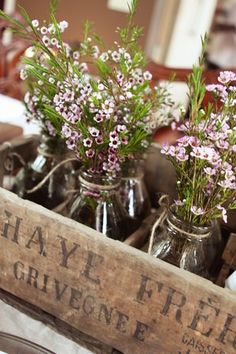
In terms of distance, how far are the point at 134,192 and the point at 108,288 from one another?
0.88 ft

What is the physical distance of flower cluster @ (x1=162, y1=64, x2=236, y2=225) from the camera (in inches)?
22.0

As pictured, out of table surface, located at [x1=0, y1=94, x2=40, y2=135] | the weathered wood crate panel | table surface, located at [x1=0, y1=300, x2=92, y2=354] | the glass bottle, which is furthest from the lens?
table surface, located at [x1=0, y1=94, x2=40, y2=135]

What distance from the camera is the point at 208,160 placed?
547 mm

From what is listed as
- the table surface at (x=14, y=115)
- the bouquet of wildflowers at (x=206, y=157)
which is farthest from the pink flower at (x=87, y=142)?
the table surface at (x=14, y=115)

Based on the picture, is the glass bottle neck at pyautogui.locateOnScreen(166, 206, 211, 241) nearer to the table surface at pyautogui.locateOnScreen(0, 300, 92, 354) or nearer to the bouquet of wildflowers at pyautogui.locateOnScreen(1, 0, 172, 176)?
the bouquet of wildflowers at pyautogui.locateOnScreen(1, 0, 172, 176)

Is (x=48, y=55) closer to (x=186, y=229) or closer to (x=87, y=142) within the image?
(x=87, y=142)

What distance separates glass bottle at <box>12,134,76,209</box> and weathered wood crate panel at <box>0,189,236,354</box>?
174 mm

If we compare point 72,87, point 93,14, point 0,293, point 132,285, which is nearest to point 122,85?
point 72,87

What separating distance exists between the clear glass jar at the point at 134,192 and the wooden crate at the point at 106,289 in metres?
0.23

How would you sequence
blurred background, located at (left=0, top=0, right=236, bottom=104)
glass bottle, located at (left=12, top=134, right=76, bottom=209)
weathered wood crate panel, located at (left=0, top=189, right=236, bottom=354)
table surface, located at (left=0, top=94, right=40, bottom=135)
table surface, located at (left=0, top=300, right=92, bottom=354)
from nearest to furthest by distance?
weathered wood crate panel, located at (left=0, top=189, right=236, bottom=354) < table surface, located at (left=0, top=300, right=92, bottom=354) < glass bottle, located at (left=12, top=134, right=76, bottom=209) < table surface, located at (left=0, top=94, right=40, bottom=135) < blurred background, located at (left=0, top=0, right=236, bottom=104)

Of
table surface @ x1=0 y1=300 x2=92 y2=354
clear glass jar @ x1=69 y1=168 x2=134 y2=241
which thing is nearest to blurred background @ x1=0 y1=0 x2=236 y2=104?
→ clear glass jar @ x1=69 y1=168 x2=134 y2=241

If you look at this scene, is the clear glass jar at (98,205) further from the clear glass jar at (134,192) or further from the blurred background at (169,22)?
the blurred background at (169,22)

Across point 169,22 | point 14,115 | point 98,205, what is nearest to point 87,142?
point 98,205

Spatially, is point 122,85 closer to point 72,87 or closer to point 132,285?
point 72,87
